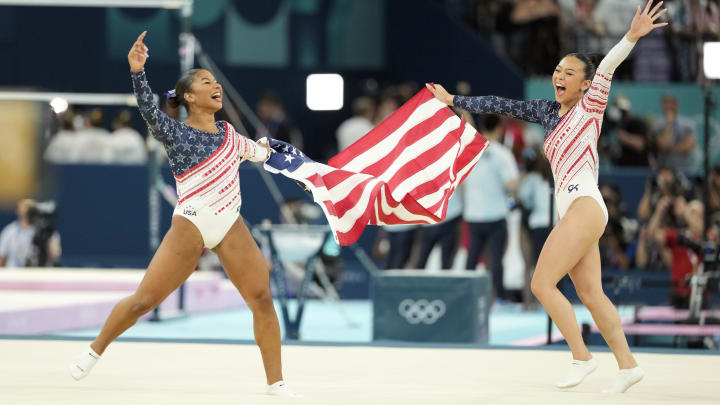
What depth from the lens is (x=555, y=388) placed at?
5.98 m

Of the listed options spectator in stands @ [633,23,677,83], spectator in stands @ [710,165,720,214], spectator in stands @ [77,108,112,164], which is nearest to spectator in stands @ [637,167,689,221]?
spectator in stands @ [710,165,720,214]

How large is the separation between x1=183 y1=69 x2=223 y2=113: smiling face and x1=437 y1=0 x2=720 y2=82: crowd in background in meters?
9.97

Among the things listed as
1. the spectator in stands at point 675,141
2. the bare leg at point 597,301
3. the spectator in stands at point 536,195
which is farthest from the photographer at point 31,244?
the bare leg at point 597,301

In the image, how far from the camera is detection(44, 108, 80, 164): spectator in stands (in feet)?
45.8

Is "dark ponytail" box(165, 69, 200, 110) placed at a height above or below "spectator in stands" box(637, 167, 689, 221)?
above

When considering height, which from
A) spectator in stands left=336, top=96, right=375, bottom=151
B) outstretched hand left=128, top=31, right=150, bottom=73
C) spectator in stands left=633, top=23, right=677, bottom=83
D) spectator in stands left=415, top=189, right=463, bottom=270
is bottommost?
spectator in stands left=415, top=189, right=463, bottom=270

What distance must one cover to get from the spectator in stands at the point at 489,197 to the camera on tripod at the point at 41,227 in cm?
436

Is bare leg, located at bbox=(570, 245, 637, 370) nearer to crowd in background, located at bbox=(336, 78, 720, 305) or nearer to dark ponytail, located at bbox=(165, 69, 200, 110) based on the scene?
dark ponytail, located at bbox=(165, 69, 200, 110)

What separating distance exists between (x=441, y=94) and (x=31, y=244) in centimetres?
783

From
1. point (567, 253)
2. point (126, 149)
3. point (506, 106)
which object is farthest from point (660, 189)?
point (567, 253)

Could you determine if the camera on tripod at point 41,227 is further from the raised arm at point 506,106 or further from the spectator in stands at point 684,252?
the raised arm at point 506,106

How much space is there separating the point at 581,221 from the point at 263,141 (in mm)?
1554

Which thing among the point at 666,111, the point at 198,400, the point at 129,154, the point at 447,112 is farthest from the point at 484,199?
the point at 198,400

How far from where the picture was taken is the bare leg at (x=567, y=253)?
5879mm
